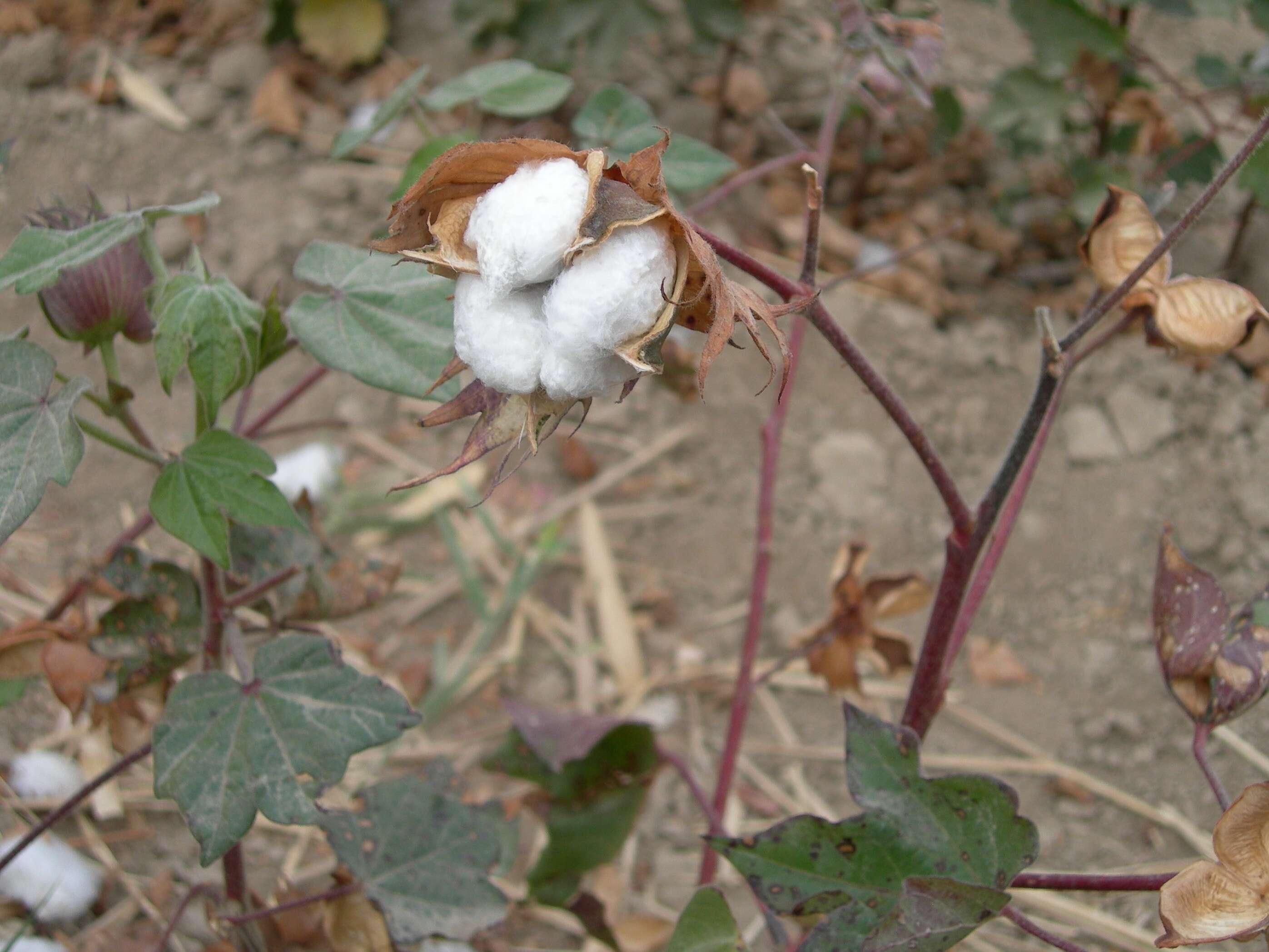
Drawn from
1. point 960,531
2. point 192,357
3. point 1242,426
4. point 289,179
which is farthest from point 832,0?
point 289,179

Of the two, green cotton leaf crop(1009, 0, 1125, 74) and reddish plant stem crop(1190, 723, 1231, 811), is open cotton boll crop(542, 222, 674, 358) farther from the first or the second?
green cotton leaf crop(1009, 0, 1125, 74)

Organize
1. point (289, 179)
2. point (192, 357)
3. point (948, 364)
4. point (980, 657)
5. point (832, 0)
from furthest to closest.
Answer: point (289, 179) < point (948, 364) < point (980, 657) < point (832, 0) < point (192, 357)

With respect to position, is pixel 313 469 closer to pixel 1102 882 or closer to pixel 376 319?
Answer: pixel 376 319

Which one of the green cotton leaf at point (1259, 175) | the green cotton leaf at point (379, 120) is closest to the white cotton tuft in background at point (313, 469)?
the green cotton leaf at point (379, 120)

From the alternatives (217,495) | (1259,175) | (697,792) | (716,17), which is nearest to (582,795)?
(697,792)

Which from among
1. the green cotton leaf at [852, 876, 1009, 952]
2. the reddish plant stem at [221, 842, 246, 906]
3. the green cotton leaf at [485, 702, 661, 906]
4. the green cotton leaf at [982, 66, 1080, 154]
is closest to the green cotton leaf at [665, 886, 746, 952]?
the green cotton leaf at [852, 876, 1009, 952]

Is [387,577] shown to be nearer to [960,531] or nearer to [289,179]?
[960,531]

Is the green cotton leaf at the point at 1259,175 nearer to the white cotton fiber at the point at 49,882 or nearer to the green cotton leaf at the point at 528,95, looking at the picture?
the green cotton leaf at the point at 528,95
